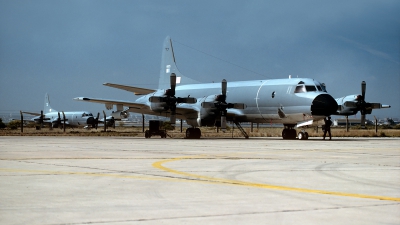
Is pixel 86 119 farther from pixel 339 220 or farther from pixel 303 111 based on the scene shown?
pixel 339 220

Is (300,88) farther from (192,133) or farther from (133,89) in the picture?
(133,89)

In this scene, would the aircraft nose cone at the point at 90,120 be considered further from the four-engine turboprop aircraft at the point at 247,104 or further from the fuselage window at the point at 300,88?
the fuselage window at the point at 300,88

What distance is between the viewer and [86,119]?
274 feet

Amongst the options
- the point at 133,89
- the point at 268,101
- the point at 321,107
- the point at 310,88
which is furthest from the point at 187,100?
the point at 321,107

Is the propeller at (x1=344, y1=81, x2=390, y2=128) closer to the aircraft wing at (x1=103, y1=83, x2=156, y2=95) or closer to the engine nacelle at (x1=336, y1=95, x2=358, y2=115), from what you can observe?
the engine nacelle at (x1=336, y1=95, x2=358, y2=115)

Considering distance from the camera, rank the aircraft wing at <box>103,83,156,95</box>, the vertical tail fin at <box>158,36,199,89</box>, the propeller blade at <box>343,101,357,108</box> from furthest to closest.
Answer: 1. the vertical tail fin at <box>158,36,199,89</box>
2. the aircraft wing at <box>103,83,156,95</box>
3. the propeller blade at <box>343,101,357,108</box>

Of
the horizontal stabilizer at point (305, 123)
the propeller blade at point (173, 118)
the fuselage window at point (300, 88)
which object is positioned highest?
the fuselage window at point (300, 88)

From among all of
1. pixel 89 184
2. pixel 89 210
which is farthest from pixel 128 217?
pixel 89 184

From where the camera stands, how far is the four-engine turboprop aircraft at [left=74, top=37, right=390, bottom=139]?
35.2m

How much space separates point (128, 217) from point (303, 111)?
29.3m

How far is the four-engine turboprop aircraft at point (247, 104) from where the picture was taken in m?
35.2

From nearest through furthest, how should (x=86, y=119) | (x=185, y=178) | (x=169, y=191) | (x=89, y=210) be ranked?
(x=89, y=210) < (x=169, y=191) < (x=185, y=178) < (x=86, y=119)

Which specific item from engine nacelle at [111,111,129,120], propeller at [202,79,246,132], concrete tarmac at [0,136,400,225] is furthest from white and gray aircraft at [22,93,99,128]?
concrete tarmac at [0,136,400,225]

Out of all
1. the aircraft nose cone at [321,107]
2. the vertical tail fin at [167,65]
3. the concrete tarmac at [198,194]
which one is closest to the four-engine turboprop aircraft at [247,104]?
the aircraft nose cone at [321,107]
